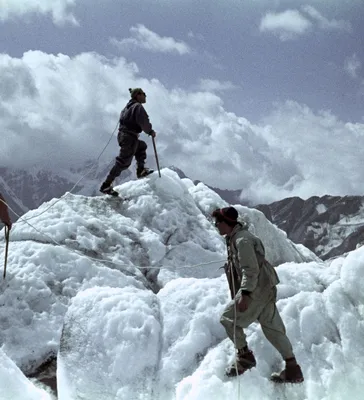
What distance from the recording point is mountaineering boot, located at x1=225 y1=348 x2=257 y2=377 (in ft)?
19.8

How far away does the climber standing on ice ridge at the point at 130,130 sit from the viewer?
1233cm

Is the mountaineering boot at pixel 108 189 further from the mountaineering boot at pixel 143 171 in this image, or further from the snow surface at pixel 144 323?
the snow surface at pixel 144 323

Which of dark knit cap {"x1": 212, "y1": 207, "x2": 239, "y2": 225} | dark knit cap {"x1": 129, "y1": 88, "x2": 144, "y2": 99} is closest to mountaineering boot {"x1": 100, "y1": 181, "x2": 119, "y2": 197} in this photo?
dark knit cap {"x1": 129, "y1": 88, "x2": 144, "y2": 99}

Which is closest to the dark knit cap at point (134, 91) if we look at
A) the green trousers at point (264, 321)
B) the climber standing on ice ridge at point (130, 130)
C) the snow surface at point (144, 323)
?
the climber standing on ice ridge at point (130, 130)

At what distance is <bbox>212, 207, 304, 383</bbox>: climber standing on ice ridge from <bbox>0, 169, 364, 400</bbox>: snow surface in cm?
27

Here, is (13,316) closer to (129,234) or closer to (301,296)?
(129,234)

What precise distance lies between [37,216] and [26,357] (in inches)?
155

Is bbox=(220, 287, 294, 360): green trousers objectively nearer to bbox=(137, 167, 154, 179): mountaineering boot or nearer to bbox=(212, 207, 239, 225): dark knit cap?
bbox=(212, 207, 239, 225): dark knit cap

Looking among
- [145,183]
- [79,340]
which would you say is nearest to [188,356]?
[79,340]

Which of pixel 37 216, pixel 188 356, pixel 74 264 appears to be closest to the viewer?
pixel 188 356

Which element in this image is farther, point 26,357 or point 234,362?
point 26,357

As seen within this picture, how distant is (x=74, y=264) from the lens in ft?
33.1

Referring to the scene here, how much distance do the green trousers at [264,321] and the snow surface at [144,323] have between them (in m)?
0.55

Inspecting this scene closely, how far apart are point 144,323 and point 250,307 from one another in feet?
6.58
